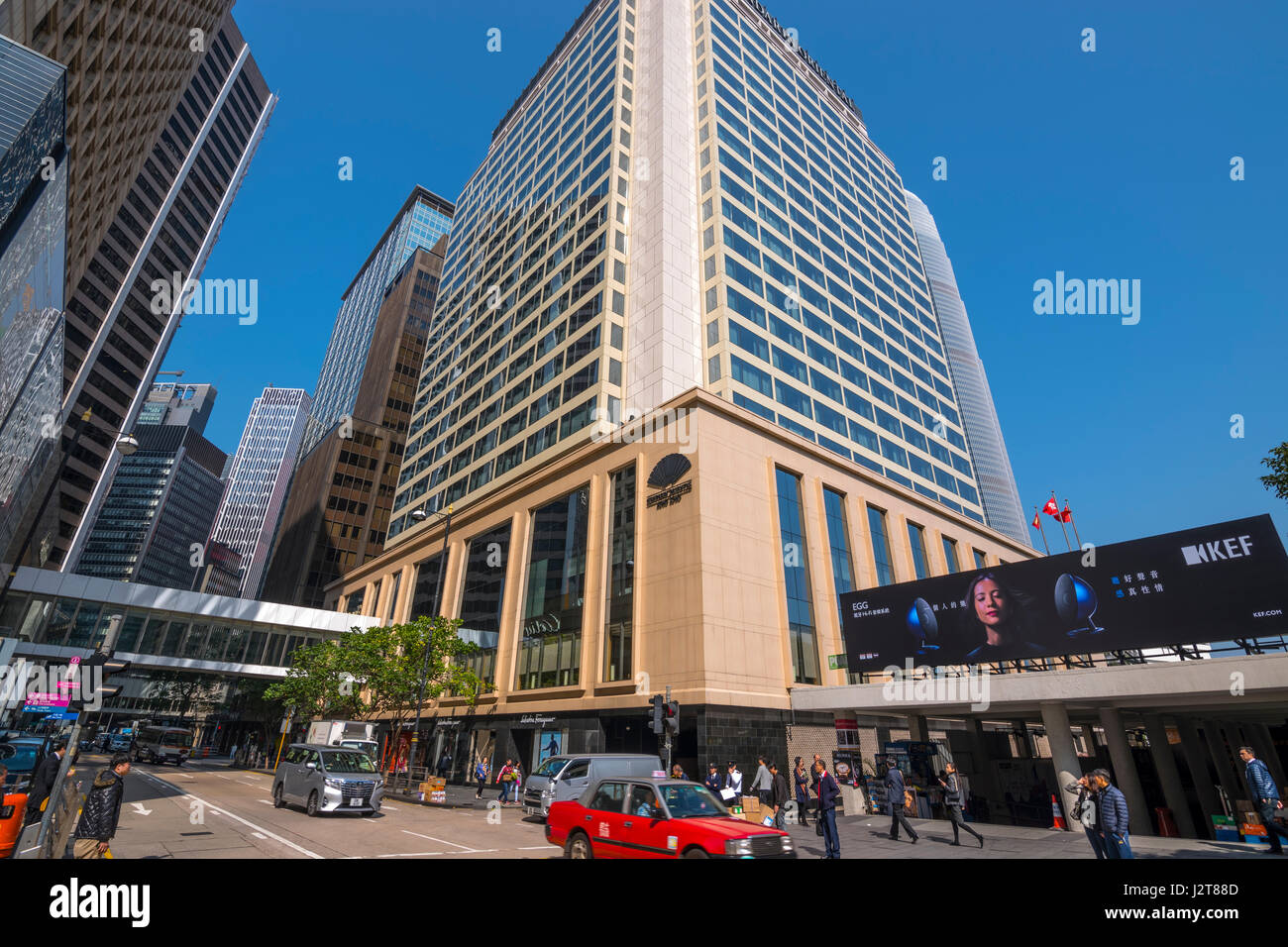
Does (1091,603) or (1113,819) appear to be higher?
(1091,603)

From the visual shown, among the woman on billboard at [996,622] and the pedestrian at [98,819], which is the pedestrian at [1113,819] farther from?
the pedestrian at [98,819]

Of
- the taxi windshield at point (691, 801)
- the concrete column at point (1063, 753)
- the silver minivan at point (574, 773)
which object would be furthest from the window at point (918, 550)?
the taxi windshield at point (691, 801)

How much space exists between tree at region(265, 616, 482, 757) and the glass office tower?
13.5 metres

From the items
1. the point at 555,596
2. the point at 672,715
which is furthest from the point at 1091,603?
the point at 555,596

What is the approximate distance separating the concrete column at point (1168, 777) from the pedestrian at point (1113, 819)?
14360 millimetres

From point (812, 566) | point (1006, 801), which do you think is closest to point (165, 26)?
point (812, 566)

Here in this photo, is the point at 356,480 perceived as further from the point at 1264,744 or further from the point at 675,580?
the point at 1264,744

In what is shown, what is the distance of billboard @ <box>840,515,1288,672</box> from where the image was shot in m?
19.7

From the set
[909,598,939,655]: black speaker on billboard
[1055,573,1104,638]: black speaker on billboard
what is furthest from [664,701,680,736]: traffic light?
[1055,573,1104,638]: black speaker on billboard

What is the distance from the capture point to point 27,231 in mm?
19688

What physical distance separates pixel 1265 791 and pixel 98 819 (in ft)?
69.5

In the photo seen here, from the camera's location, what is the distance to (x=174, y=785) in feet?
88.9
